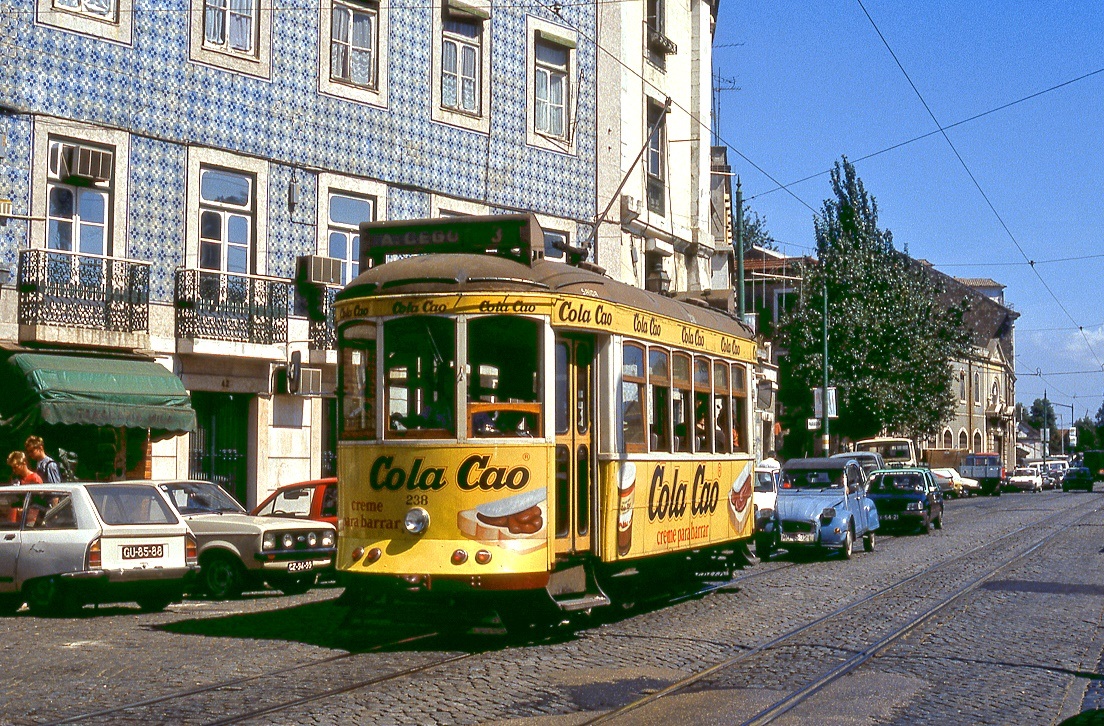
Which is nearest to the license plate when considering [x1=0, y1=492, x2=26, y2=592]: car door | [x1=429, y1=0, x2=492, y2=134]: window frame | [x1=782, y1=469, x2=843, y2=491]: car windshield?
[x1=0, y1=492, x2=26, y2=592]: car door

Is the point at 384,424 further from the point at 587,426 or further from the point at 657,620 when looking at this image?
the point at 657,620

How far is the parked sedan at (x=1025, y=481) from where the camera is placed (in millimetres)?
74188

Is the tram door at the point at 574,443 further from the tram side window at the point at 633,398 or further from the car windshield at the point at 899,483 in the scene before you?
the car windshield at the point at 899,483

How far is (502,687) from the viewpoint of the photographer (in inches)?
382

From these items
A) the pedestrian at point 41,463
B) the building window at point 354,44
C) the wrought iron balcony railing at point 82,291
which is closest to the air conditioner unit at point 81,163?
the wrought iron balcony railing at point 82,291

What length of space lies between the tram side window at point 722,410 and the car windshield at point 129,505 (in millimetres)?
5903

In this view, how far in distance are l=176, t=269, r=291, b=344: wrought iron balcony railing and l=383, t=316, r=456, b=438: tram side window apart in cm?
1108

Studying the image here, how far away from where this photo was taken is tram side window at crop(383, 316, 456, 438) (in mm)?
11789

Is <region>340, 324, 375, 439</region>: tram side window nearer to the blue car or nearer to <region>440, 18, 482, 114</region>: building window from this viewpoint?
the blue car

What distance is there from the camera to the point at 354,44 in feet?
83.1

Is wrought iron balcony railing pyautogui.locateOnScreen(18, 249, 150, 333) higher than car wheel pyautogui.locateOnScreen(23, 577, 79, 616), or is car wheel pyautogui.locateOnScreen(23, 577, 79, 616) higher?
wrought iron balcony railing pyautogui.locateOnScreen(18, 249, 150, 333)

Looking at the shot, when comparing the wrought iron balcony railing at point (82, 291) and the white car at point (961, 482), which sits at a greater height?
the wrought iron balcony railing at point (82, 291)

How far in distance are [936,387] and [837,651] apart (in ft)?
137

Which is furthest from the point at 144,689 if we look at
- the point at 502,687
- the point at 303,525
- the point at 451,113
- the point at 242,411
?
the point at 451,113
